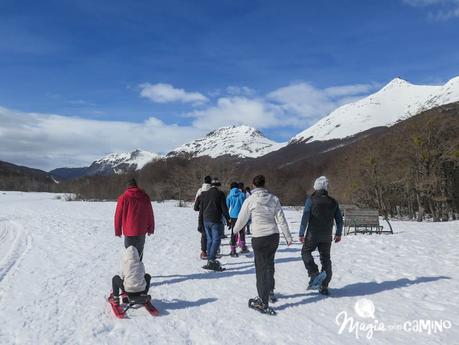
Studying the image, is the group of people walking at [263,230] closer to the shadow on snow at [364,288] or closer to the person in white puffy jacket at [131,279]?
the person in white puffy jacket at [131,279]

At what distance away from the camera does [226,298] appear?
7.38 m

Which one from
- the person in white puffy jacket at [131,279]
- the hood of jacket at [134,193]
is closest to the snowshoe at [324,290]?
the person in white puffy jacket at [131,279]

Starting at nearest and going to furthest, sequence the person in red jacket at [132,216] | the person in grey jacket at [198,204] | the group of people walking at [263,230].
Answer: the group of people walking at [263,230] → the person in red jacket at [132,216] → the person in grey jacket at [198,204]

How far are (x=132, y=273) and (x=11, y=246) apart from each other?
9.58m

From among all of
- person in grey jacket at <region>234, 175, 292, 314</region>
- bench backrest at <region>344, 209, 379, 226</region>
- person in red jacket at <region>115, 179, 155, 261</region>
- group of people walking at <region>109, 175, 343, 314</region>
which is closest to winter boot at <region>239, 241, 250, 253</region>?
group of people walking at <region>109, 175, 343, 314</region>

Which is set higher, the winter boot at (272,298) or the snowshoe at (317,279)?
the snowshoe at (317,279)

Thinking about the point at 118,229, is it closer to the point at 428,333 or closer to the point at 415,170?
the point at 428,333

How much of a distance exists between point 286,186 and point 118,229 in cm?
5265

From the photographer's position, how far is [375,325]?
6.13 m

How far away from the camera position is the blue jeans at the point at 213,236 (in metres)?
9.70

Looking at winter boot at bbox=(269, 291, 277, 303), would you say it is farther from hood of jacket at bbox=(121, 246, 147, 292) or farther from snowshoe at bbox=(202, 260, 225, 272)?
snowshoe at bbox=(202, 260, 225, 272)

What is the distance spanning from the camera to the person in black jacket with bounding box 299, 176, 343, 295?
7.51 m

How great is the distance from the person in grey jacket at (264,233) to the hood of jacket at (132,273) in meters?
1.75

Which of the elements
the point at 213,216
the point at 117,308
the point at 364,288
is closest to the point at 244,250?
the point at 213,216
